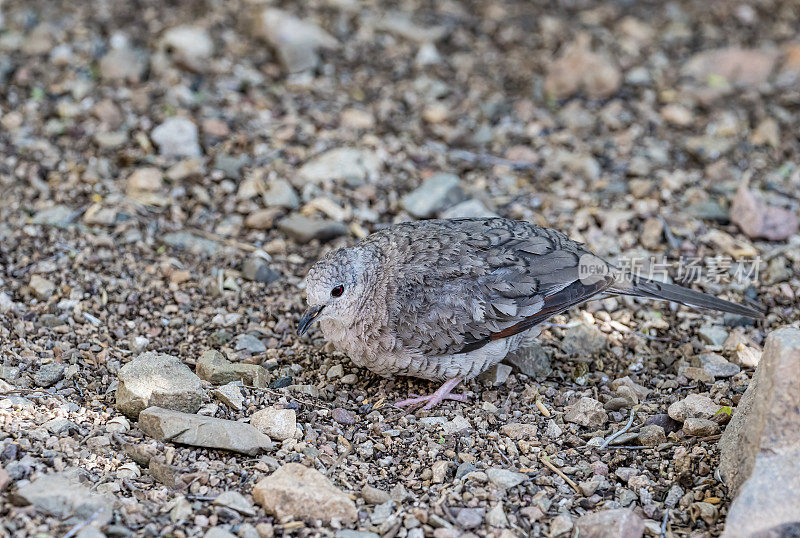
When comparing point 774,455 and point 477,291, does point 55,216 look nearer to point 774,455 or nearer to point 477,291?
point 477,291

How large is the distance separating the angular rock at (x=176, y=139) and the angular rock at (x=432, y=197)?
1828 mm

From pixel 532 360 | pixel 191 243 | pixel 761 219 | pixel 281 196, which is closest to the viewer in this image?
pixel 532 360

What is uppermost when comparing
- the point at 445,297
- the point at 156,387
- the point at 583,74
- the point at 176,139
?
the point at 583,74

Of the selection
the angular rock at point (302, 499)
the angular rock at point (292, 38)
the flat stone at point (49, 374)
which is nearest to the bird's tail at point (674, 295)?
the angular rock at point (302, 499)

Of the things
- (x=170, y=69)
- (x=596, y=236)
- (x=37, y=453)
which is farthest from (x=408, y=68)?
(x=37, y=453)

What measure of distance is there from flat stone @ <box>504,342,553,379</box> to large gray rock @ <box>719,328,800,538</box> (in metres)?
1.65

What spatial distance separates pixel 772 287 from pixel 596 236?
1.33m

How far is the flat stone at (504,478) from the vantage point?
14.4 feet

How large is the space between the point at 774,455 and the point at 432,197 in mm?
3629

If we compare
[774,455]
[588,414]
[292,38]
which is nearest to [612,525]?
[774,455]

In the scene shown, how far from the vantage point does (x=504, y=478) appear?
443 cm

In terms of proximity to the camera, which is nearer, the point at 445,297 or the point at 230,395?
the point at 230,395

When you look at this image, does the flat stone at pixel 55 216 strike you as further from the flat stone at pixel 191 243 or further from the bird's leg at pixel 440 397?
the bird's leg at pixel 440 397

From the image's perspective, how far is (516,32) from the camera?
9.00 m
